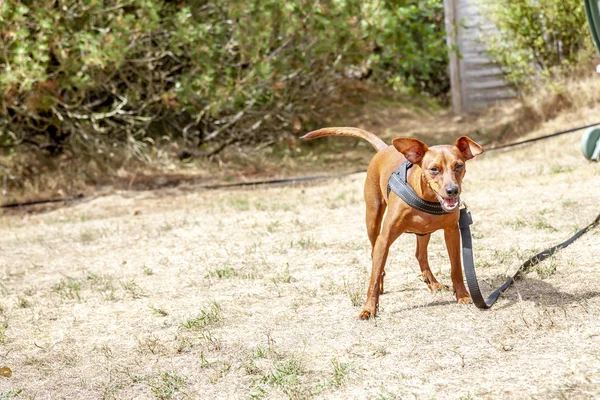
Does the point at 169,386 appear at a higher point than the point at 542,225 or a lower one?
higher

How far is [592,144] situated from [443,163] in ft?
18.0

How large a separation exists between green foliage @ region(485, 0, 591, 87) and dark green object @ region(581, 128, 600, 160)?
134 inches

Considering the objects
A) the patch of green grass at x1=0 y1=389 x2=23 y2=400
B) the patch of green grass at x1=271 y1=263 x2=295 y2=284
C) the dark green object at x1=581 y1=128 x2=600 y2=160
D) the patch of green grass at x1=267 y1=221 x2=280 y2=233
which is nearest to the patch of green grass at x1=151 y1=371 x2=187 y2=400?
the patch of green grass at x1=0 y1=389 x2=23 y2=400

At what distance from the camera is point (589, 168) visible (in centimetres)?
879

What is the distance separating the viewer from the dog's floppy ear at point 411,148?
420 cm

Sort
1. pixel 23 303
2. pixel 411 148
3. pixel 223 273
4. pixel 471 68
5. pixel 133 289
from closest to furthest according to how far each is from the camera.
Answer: pixel 411 148, pixel 23 303, pixel 133 289, pixel 223 273, pixel 471 68

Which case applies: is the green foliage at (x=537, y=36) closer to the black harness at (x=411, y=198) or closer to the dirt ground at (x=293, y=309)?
the dirt ground at (x=293, y=309)

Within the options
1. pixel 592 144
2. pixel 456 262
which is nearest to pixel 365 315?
pixel 456 262

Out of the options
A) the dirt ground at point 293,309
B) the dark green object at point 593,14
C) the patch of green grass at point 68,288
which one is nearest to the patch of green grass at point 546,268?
the dirt ground at point 293,309

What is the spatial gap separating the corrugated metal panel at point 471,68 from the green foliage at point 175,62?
2.37 meters

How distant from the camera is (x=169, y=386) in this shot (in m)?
3.96

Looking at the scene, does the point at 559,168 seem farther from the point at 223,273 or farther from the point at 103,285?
the point at 103,285

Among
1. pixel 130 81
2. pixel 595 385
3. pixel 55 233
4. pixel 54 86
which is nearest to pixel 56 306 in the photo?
pixel 55 233

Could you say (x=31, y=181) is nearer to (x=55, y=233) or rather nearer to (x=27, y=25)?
(x=27, y=25)
